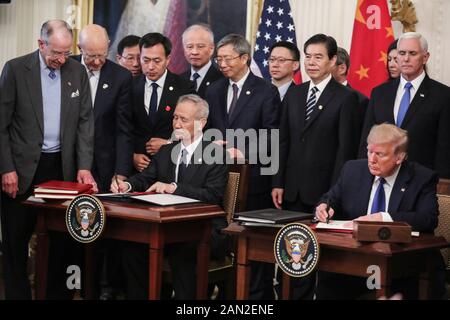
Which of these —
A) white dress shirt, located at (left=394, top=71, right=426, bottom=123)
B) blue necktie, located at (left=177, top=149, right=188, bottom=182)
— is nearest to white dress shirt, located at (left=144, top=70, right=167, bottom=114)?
blue necktie, located at (left=177, top=149, right=188, bottom=182)

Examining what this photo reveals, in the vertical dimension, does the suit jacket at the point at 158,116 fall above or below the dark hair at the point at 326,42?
below

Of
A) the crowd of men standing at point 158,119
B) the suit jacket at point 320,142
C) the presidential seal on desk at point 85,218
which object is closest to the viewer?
the presidential seal on desk at point 85,218

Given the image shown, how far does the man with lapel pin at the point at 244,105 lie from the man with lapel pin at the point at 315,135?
0.45 feet

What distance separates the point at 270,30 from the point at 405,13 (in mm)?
1357

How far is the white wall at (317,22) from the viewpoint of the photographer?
661cm

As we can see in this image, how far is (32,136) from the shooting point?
495cm

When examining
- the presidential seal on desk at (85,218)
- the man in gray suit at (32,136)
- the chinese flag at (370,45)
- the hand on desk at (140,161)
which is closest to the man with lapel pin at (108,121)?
the hand on desk at (140,161)

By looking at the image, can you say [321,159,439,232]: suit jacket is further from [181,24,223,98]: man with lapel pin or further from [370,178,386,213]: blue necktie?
[181,24,223,98]: man with lapel pin

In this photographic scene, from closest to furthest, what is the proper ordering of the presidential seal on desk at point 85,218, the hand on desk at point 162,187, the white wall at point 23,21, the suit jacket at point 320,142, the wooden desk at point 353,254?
1. the wooden desk at point 353,254
2. the presidential seal on desk at point 85,218
3. the hand on desk at point 162,187
4. the suit jacket at point 320,142
5. the white wall at point 23,21

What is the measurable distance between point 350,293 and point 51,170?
2.14 metres

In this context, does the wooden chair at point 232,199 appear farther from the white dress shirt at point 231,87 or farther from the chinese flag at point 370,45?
the chinese flag at point 370,45

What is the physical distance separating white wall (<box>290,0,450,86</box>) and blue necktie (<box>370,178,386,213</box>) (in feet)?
8.94

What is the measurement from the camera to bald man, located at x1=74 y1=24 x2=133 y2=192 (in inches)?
217
